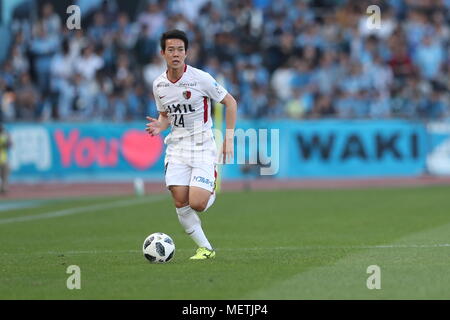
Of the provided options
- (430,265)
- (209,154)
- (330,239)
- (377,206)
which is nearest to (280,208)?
(377,206)

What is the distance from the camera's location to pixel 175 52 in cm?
1080

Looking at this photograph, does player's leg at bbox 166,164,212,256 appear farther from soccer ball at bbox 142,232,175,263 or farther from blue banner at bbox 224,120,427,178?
blue banner at bbox 224,120,427,178

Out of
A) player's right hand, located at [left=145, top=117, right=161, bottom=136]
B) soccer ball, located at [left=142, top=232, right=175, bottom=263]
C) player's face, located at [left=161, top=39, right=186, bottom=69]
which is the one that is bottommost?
soccer ball, located at [left=142, top=232, right=175, bottom=263]

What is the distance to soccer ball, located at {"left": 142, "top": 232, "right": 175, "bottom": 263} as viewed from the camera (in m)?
10.7

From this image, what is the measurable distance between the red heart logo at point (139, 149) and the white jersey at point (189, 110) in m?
14.0

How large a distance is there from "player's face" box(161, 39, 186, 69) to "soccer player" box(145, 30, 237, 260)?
0.01 metres

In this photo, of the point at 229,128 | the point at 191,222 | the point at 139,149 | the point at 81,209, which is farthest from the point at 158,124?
the point at 139,149

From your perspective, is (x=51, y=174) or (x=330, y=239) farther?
(x=51, y=174)

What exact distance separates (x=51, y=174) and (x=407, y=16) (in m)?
10.1

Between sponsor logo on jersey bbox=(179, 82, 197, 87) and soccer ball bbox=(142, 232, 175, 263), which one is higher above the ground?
sponsor logo on jersey bbox=(179, 82, 197, 87)

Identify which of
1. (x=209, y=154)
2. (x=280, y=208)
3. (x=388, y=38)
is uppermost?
(x=388, y=38)

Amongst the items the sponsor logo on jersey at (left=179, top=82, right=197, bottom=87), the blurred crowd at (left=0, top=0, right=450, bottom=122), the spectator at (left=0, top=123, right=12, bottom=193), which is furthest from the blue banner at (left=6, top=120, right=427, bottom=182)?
the sponsor logo on jersey at (left=179, top=82, right=197, bottom=87)

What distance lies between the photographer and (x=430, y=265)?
32.7 feet
